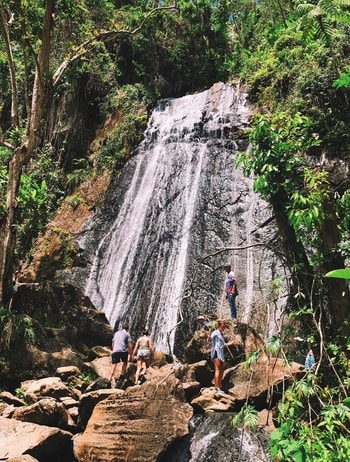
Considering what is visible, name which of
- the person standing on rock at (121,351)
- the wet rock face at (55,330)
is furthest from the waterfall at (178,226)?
the person standing on rock at (121,351)

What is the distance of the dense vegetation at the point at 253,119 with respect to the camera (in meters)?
3.96

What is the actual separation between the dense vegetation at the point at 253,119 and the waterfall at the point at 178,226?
1583 millimetres

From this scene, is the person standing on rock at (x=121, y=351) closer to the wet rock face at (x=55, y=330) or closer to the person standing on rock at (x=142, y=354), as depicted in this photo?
the person standing on rock at (x=142, y=354)

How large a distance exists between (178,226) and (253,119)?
29.6 feet

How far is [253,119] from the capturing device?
15.5 feet

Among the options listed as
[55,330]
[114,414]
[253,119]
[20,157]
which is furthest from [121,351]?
[253,119]

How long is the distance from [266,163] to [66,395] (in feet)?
17.3

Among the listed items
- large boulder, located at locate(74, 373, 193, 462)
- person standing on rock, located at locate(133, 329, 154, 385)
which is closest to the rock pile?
large boulder, located at locate(74, 373, 193, 462)

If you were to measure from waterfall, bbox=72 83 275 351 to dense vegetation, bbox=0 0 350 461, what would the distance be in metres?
1.58

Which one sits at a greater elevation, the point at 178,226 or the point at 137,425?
the point at 178,226

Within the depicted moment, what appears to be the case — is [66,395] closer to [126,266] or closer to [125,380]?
[125,380]

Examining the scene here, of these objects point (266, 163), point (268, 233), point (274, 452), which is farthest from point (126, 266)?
point (274, 452)

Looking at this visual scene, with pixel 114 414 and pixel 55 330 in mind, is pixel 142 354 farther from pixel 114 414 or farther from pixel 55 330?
pixel 55 330

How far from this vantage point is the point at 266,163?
4.44 m
